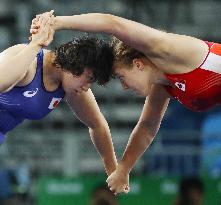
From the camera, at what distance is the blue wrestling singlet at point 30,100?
546cm

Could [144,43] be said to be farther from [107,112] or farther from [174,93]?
[107,112]

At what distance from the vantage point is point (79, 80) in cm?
540

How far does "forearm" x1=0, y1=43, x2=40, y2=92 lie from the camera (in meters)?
5.06

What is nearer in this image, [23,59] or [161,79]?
[23,59]

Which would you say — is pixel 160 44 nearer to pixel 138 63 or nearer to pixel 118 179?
pixel 138 63

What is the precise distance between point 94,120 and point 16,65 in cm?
109

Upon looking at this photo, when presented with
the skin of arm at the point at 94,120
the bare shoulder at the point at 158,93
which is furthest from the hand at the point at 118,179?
the bare shoulder at the point at 158,93

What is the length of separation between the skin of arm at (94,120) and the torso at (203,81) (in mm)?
711

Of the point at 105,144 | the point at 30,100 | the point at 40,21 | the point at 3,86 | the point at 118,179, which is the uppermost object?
the point at 40,21

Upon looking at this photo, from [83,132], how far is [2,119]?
3912 millimetres

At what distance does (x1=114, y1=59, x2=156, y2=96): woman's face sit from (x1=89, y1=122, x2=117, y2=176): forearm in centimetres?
70

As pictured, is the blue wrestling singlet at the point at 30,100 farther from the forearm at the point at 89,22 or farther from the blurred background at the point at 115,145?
the blurred background at the point at 115,145

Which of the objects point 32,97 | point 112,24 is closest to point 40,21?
point 112,24

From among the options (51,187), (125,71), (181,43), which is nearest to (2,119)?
(125,71)
